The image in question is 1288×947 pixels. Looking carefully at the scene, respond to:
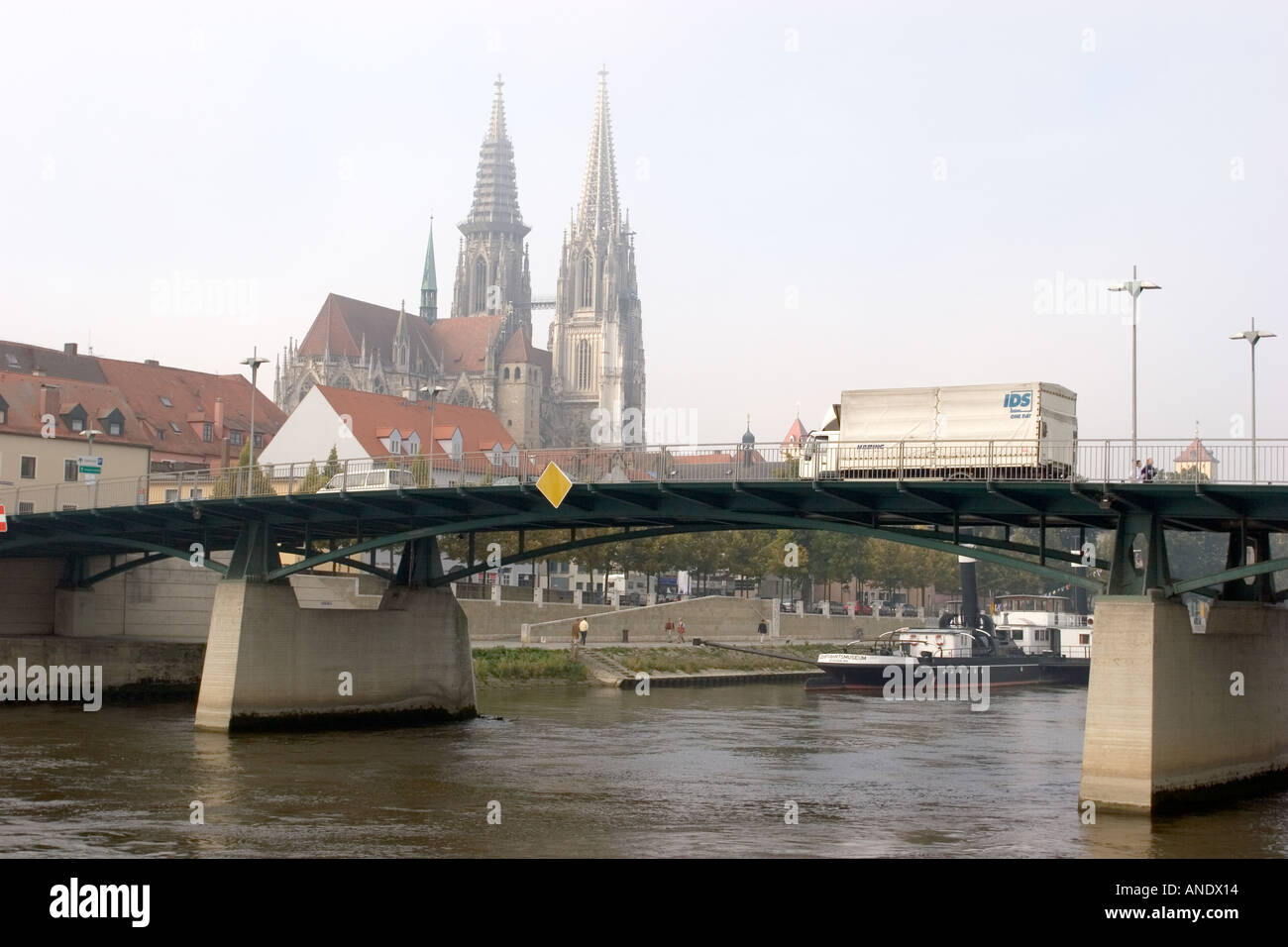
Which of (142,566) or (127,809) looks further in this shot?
(142,566)

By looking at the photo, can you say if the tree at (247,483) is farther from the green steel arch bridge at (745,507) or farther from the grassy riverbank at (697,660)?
the grassy riverbank at (697,660)

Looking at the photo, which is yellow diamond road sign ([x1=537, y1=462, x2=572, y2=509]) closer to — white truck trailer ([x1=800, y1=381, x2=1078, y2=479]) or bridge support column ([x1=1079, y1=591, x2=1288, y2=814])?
white truck trailer ([x1=800, y1=381, x2=1078, y2=479])

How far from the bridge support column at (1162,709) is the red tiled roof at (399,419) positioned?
78676 millimetres

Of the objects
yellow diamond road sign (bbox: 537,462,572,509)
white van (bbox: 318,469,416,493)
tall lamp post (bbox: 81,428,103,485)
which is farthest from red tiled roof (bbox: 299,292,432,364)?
yellow diamond road sign (bbox: 537,462,572,509)

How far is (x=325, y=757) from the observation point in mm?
45125

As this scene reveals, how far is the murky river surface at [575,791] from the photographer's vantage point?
3080 centimetres

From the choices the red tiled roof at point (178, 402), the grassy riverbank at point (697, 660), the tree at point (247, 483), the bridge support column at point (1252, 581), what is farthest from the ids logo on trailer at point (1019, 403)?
the red tiled roof at point (178, 402)

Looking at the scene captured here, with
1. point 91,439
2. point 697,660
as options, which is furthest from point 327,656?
point 697,660

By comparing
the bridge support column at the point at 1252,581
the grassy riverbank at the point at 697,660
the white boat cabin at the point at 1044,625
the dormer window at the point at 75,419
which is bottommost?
the grassy riverbank at the point at 697,660
